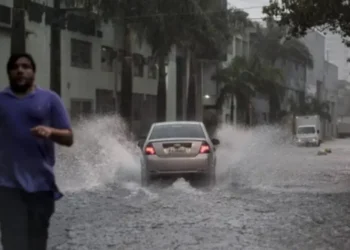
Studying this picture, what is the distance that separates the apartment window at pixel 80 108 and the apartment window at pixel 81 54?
1.82 metres

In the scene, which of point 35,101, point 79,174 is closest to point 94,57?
point 79,174

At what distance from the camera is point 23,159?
17.3 ft

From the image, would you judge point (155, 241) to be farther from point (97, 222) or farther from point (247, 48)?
point (247, 48)

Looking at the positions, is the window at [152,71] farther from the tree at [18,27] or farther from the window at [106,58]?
the tree at [18,27]

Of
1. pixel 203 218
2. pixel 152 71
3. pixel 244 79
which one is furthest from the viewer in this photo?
pixel 244 79

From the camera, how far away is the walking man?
Result: 5254mm

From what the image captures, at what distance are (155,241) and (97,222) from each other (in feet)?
6.67

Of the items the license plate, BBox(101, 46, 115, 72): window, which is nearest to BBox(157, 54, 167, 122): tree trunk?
BBox(101, 46, 115, 72): window

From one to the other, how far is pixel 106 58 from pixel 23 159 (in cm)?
4047

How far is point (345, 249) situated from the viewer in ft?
30.2

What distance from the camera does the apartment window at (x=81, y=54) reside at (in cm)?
4141

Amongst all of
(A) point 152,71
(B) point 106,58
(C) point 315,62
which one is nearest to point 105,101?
(B) point 106,58

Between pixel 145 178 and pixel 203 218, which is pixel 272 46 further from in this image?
pixel 203 218

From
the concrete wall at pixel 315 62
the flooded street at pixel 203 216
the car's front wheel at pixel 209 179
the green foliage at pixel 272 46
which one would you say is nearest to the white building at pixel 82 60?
the car's front wheel at pixel 209 179
